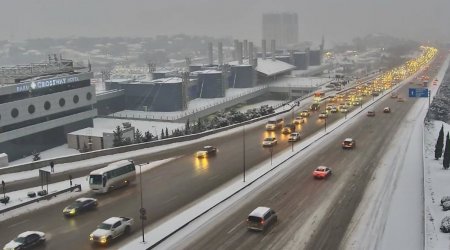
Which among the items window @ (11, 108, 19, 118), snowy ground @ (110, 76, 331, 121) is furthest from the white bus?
snowy ground @ (110, 76, 331, 121)

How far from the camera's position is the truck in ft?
100

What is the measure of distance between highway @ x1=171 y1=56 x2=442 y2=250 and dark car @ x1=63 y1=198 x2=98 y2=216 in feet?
31.7

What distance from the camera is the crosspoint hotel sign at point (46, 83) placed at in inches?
2537

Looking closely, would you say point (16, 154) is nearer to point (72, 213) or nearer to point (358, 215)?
point (72, 213)

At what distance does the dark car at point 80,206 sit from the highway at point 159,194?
548 millimetres

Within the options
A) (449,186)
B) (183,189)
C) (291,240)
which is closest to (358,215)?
(291,240)

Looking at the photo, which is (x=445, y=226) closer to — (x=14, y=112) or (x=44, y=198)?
(x=44, y=198)

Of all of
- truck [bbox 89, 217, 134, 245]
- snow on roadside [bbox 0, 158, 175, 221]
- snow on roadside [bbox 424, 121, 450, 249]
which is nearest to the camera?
truck [bbox 89, 217, 134, 245]

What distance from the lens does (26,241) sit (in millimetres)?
29984

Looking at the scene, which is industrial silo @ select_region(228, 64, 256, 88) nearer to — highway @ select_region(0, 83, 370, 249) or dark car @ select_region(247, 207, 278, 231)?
highway @ select_region(0, 83, 370, 249)

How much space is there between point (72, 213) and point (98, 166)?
614 inches

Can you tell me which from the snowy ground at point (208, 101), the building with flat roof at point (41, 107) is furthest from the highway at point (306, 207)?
the snowy ground at point (208, 101)

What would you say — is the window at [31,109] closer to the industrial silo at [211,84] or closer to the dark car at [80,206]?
the dark car at [80,206]

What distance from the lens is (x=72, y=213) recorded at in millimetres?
36156
